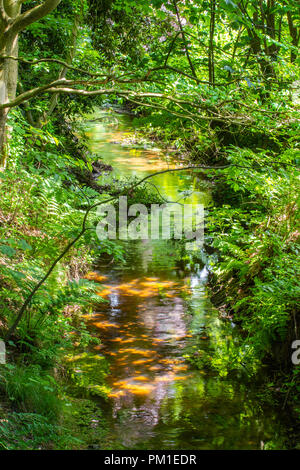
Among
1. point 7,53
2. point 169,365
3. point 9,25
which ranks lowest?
point 169,365

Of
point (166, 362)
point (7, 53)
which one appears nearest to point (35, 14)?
point (7, 53)

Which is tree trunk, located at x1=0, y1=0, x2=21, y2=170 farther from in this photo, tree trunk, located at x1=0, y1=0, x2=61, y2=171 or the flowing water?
the flowing water

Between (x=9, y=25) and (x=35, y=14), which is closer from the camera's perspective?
(x=35, y=14)

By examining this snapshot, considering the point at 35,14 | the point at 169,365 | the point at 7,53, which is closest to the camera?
the point at 35,14

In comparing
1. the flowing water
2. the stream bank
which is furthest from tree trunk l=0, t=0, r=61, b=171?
the stream bank

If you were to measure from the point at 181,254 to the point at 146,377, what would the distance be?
3.75 m

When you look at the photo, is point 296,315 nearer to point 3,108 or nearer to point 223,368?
point 223,368

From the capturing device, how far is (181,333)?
5.39m

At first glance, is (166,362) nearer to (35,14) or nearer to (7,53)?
(7,53)

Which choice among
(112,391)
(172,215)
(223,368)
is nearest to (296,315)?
(223,368)

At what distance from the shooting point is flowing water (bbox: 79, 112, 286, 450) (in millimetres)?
3578

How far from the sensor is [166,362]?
15.6 ft

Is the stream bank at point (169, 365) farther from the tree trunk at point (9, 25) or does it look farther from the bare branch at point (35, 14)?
the bare branch at point (35, 14)

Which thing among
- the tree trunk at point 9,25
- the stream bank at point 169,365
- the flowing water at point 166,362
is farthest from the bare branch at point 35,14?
the stream bank at point 169,365
